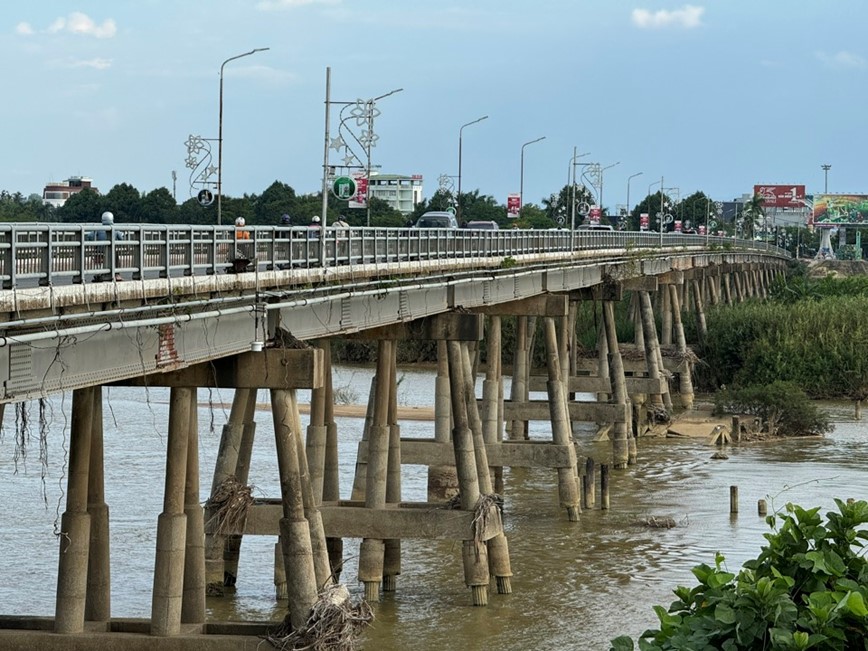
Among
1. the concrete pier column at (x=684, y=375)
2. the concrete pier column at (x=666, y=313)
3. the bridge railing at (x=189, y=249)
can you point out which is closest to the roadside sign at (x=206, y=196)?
the bridge railing at (x=189, y=249)

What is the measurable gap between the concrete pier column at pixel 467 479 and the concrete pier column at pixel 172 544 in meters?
8.04

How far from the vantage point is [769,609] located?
9.90m

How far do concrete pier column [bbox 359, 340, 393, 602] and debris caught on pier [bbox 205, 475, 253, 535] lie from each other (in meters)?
1.73

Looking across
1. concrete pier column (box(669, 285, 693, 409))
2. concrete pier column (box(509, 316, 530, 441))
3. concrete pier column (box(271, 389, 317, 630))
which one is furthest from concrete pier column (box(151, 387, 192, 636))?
concrete pier column (box(669, 285, 693, 409))

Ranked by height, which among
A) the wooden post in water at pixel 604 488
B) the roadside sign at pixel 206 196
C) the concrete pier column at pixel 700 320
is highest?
the roadside sign at pixel 206 196

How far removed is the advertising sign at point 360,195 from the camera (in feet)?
97.1

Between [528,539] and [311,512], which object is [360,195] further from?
[311,512]

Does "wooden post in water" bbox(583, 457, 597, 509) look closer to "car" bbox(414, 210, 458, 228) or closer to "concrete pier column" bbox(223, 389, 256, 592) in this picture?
"concrete pier column" bbox(223, 389, 256, 592)

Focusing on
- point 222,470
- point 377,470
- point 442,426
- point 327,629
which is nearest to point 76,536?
point 327,629

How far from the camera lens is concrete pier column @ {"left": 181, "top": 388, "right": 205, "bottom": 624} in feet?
57.8

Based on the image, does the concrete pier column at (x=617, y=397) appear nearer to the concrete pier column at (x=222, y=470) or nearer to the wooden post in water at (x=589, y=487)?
the wooden post in water at (x=589, y=487)

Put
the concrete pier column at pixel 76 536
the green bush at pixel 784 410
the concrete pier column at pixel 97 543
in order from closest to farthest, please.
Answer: the concrete pier column at pixel 76 536, the concrete pier column at pixel 97 543, the green bush at pixel 784 410

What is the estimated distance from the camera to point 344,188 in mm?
28031

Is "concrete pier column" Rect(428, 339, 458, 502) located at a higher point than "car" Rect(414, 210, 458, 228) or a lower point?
lower
